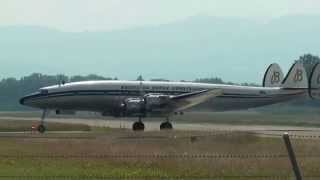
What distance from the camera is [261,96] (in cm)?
7188

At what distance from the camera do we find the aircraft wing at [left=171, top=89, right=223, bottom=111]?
211 ft

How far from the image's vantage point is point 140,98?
6319cm

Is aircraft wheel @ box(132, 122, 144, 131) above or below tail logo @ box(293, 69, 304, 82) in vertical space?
below

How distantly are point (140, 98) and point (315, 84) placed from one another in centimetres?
2247

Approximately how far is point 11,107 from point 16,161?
174221mm

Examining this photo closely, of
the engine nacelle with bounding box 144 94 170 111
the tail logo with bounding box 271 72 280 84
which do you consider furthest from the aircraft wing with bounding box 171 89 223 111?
the tail logo with bounding box 271 72 280 84

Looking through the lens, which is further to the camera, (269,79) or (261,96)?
(269,79)

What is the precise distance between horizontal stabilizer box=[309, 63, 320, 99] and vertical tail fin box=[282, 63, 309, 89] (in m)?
0.75

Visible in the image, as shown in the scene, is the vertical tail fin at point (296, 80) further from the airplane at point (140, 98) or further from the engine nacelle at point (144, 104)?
the engine nacelle at point (144, 104)

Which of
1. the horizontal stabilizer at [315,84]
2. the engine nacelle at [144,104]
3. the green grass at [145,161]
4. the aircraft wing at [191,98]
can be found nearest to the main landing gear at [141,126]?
the engine nacelle at [144,104]

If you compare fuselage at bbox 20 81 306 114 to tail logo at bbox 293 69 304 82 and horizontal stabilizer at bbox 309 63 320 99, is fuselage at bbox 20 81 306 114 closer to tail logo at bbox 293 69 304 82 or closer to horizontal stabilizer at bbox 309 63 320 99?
tail logo at bbox 293 69 304 82

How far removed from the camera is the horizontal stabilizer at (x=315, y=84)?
7775 cm

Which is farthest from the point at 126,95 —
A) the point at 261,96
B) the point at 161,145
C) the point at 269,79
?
the point at 161,145

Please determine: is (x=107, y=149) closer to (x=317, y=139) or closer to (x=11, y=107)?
(x=317, y=139)
